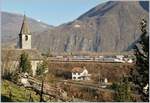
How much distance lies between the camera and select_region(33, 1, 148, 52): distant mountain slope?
13125 cm

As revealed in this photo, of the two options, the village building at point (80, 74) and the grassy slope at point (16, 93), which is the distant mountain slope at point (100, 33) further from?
the grassy slope at point (16, 93)

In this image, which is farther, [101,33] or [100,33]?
[100,33]

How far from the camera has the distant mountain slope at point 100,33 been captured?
131 m

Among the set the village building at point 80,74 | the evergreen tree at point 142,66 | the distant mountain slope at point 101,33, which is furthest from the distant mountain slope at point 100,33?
the evergreen tree at point 142,66

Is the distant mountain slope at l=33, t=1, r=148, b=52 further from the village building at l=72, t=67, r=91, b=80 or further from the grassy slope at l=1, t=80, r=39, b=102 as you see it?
the grassy slope at l=1, t=80, r=39, b=102

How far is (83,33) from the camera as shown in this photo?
137m

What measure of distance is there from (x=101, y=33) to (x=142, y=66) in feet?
432

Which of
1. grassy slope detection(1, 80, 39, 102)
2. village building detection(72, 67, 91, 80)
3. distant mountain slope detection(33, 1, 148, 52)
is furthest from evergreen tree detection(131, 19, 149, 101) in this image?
distant mountain slope detection(33, 1, 148, 52)

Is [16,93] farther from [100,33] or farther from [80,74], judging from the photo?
[100,33]

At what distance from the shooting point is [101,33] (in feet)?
451

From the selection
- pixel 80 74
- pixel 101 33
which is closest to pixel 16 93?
pixel 80 74

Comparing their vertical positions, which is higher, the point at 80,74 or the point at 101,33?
the point at 101,33

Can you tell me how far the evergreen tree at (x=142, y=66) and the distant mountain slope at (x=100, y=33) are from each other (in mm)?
119161

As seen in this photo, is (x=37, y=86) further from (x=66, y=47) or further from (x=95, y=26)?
(x=95, y=26)
